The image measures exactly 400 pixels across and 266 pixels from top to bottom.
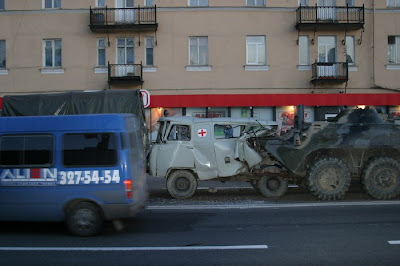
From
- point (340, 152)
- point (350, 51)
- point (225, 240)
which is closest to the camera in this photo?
point (225, 240)

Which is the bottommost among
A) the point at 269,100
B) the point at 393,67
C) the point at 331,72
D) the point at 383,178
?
the point at 383,178

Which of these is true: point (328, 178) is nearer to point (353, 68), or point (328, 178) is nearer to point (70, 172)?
point (70, 172)

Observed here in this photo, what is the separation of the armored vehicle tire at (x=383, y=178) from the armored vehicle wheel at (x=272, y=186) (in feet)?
7.08

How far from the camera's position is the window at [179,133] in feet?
38.2

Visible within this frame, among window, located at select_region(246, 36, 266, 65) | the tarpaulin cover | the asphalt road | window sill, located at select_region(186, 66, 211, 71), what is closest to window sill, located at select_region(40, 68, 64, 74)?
window sill, located at select_region(186, 66, 211, 71)

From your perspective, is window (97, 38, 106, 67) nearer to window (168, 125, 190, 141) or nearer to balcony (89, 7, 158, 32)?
balcony (89, 7, 158, 32)

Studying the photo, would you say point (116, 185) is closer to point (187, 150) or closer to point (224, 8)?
point (187, 150)

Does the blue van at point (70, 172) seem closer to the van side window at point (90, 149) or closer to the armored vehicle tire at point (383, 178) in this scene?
the van side window at point (90, 149)

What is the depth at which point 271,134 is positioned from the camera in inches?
463

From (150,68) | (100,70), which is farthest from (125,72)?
(100,70)

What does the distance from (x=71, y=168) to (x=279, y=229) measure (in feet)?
13.2

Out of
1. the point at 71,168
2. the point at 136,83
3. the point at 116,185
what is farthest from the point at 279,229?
the point at 136,83

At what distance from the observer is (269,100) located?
22578mm

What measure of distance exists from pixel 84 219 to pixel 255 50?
17.8 metres
